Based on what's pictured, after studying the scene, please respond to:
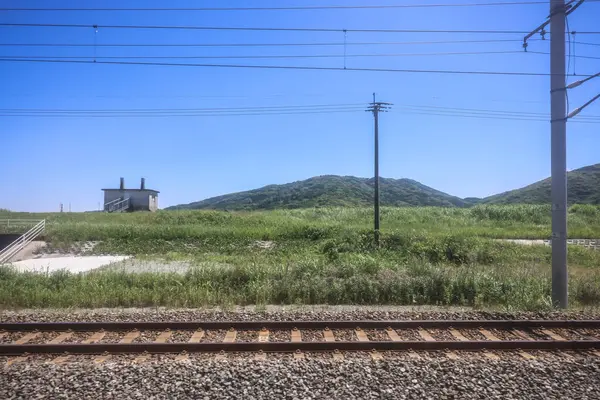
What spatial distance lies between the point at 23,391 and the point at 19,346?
1974 millimetres

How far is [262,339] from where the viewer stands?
7168 millimetres

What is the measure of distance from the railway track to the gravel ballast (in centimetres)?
71

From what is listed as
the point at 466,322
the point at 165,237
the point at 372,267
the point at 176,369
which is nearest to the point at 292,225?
the point at 165,237

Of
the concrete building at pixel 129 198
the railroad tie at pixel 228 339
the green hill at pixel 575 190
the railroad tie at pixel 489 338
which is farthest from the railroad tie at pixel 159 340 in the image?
the green hill at pixel 575 190

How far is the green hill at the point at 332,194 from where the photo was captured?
134875 mm

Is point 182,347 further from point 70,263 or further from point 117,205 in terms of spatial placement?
point 117,205

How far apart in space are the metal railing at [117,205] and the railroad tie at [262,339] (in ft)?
138

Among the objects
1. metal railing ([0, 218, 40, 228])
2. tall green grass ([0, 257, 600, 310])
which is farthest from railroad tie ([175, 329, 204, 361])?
metal railing ([0, 218, 40, 228])

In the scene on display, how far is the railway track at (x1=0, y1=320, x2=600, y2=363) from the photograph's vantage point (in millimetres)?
6586

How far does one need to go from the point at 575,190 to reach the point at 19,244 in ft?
386

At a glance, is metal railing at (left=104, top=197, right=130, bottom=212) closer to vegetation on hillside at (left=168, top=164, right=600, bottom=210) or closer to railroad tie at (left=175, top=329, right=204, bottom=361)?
railroad tie at (left=175, top=329, right=204, bottom=361)

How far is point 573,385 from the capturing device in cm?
526

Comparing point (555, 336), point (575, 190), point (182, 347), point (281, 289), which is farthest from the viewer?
point (575, 190)

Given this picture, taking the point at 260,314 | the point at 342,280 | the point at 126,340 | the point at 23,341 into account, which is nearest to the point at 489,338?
the point at 260,314
